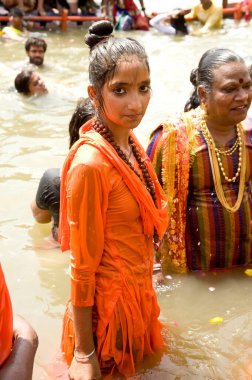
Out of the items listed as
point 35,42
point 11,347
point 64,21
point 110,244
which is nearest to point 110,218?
point 110,244

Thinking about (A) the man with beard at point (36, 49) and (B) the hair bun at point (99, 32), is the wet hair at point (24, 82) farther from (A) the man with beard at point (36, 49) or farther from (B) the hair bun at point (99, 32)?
(B) the hair bun at point (99, 32)

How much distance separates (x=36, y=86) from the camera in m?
7.20

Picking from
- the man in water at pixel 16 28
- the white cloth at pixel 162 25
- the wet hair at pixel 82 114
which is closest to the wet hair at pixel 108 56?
the wet hair at pixel 82 114

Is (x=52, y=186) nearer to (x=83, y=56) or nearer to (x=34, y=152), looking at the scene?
(x=34, y=152)

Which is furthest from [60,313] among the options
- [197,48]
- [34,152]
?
[197,48]

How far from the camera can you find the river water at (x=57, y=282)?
3.10 meters

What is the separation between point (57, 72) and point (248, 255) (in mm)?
6085

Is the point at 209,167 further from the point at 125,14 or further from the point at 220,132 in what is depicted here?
the point at 125,14

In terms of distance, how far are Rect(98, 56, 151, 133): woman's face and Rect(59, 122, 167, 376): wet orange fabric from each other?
4.8 inches

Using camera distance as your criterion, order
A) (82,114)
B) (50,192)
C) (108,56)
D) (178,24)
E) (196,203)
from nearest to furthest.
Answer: (108,56), (82,114), (196,203), (50,192), (178,24)

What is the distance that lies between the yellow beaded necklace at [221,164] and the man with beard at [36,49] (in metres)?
5.58

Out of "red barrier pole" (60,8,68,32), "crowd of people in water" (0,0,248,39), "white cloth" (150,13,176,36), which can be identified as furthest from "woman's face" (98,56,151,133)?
"red barrier pole" (60,8,68,32)

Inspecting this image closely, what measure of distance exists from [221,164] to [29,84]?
13.9 feet

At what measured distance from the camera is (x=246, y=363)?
3.07 meters
